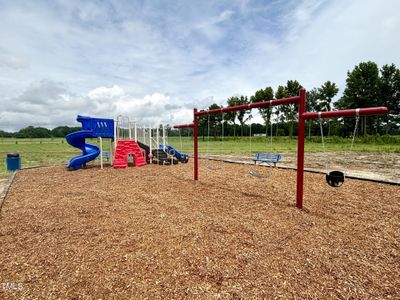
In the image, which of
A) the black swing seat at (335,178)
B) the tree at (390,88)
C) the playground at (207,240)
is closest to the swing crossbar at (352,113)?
the playground at (207,240)

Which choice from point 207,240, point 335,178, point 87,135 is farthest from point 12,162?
point 335,178

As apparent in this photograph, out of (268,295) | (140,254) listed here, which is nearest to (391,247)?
(268,295)

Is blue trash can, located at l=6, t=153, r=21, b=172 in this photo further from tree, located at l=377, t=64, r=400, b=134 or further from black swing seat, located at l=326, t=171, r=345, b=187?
tree, located at l=377, t=64, r=400, b=134

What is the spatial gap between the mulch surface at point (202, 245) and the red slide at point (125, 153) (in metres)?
5.46

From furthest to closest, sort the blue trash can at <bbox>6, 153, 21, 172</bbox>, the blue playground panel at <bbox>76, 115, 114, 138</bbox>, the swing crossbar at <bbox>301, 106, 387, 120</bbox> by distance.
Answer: the blue playground panel at <bbox>76, 115, 114, 138</bbox> < the blue trash can at <bbox>6, 153, 21, 172</bbox> < the swing crossbar at <bbox>301, 106, 387, 120</bbox>

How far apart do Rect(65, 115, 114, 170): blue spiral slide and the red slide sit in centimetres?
125

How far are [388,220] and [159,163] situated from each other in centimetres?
1038

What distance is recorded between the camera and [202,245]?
3322mm

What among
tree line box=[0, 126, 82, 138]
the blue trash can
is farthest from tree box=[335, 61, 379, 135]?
tree line box=[0, 126, 82, 138]

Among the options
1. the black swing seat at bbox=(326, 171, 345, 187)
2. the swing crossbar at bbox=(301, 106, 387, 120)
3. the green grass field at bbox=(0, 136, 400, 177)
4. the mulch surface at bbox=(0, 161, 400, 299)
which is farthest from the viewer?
the green grass field at bbox=(0, 136, 400, 177)

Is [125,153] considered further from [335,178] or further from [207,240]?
[335,178]

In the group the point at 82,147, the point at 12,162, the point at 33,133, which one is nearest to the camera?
the point at 12,162

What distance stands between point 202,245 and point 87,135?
1028 centimetres

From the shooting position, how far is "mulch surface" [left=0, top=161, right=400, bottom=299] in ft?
8.04
